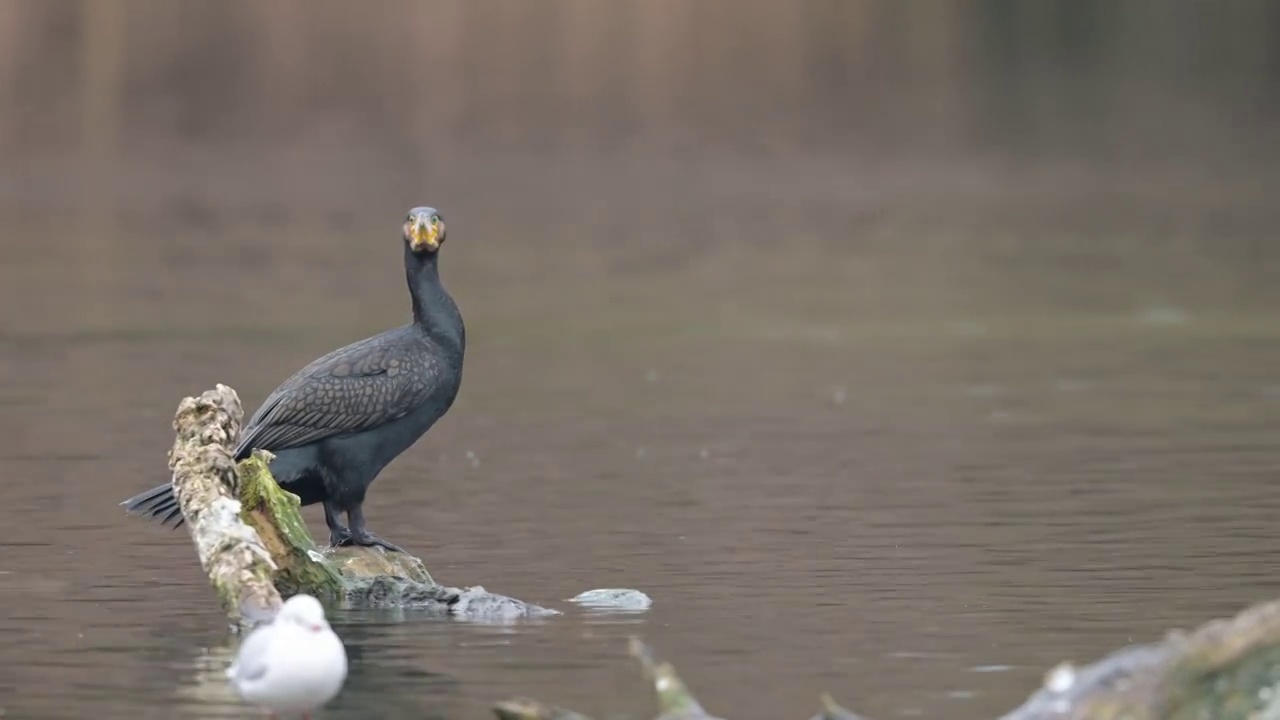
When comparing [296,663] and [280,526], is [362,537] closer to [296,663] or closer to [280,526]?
[280,526]

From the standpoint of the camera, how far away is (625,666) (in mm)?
13750

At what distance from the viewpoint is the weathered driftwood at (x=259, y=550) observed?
563 inches

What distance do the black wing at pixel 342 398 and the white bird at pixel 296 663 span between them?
13.9 ft

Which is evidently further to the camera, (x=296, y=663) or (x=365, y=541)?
(x=365, y=541)

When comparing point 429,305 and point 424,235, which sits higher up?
point 424,235

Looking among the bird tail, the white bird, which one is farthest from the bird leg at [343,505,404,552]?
the white bird

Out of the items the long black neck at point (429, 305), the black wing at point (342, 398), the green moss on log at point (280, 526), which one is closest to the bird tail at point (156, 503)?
the black wing at point (342, 398)

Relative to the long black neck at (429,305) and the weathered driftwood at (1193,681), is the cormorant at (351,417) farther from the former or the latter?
the weathered driftwood at (1193,681)

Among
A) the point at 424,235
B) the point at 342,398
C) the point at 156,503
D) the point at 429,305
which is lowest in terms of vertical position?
the point at 156,503

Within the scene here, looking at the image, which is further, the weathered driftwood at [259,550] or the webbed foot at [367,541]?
the webbed foot at [367,541]

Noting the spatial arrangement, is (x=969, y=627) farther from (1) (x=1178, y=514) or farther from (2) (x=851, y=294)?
(2) (x=851, y=294)

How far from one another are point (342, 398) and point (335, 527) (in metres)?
0.69

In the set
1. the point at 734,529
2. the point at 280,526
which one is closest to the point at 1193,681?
the point at 280,526

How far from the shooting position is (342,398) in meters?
16.0
